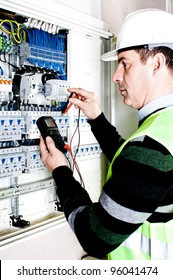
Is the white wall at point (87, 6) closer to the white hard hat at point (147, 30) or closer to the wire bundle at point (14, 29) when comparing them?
the wire bundle at point (14, 29)

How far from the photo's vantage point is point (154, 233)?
3.31 ft

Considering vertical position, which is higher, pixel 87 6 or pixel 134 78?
pixel 87 6

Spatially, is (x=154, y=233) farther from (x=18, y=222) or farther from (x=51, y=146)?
(x=18, y=222)

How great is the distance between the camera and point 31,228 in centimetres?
149

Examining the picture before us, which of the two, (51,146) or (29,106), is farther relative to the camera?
(29,106)

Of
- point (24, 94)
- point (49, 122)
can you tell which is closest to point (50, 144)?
point (49, 122)

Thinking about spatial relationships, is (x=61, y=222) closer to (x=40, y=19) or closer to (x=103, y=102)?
(x=103, y=102)

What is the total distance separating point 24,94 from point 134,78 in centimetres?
54

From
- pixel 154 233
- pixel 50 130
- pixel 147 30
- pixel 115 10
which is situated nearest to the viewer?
pixel 154 233

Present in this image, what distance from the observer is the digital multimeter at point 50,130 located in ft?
4.43

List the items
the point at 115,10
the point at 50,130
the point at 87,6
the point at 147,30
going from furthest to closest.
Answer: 1. the point at 115,10
2. the point at 87,6
3. the point at 50,130
4. the point at 147,30

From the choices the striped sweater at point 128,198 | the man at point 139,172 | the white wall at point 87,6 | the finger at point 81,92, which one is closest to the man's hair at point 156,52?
the man at point 139,172
